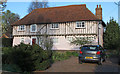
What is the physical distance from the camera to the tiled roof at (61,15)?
71.8 ft

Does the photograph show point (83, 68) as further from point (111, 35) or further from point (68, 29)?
point (111, 35)

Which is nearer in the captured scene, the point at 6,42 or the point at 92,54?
the point at 92,54

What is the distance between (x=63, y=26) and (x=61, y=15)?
8.64 feet

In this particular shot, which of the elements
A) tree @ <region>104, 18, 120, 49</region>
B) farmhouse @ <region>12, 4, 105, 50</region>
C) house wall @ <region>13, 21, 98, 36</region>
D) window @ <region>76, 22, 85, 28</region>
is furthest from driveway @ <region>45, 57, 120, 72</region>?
tree @ <region>104, 18, 120, 49</region>

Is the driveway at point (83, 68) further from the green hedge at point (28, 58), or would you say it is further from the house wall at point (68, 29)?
the house wall at point (68, 29)

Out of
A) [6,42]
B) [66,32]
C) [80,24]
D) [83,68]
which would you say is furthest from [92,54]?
[6,42]

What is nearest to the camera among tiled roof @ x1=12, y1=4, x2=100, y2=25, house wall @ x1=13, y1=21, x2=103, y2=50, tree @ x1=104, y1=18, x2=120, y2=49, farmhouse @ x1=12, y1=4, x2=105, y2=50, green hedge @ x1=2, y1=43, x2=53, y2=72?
green hedge @ x1=2, y1=43, x2=53, y2=72

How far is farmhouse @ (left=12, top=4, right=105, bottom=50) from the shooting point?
68.7 feet

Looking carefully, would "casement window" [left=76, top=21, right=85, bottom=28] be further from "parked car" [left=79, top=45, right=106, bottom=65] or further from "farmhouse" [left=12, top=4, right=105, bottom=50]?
"parked car" [left=79, top=45, right=106, bottom=65]

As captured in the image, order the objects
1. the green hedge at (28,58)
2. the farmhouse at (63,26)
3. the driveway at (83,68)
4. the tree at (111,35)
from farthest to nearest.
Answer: the tree at (111,35) → the farmhouse at (63,26) → the driveway at (83,68) → the green hedge at (28,58)

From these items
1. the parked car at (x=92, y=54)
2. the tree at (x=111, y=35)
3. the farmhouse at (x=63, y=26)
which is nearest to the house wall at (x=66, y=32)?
the farmhouse at (x=63, y=26)

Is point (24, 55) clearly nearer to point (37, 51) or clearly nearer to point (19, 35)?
point (37, 51)

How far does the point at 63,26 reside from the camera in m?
22.2

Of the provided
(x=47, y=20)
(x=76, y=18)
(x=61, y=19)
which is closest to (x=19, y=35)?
(x=47, y=20)
